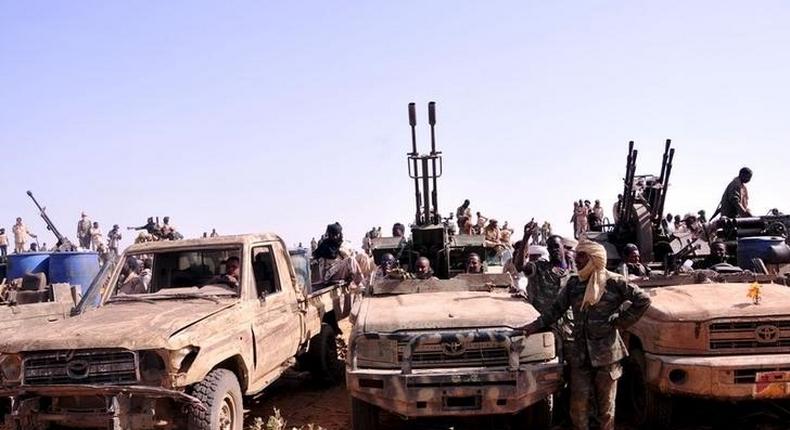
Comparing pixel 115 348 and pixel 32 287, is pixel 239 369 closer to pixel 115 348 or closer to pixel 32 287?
pixel 115 348

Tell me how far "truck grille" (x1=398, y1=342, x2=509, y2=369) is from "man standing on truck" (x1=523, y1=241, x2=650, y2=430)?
0.28 m

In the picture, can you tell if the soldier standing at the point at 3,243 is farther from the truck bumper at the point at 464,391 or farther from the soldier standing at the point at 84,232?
the truck bumper at the point at 464,391

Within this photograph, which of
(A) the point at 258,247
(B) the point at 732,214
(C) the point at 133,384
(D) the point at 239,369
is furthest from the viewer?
(B) the point at 732,214

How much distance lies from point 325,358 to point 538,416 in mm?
3039

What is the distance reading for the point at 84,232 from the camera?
22688mm

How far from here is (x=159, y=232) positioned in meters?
12.9

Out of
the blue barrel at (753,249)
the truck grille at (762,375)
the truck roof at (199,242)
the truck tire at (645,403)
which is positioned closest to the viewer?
the truck grille at (762,375)

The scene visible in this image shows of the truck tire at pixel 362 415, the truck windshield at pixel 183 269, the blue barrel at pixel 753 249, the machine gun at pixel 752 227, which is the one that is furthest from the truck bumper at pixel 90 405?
the machine gun at pixel 752 227

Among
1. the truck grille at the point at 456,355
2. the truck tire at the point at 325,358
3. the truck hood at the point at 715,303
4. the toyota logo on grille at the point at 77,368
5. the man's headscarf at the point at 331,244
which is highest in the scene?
the man's headscarf at the point at 331,244

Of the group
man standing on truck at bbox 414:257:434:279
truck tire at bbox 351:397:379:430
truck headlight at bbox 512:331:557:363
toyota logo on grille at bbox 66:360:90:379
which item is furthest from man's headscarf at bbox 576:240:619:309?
toyota logo on grille at bbox 66:360:90:379

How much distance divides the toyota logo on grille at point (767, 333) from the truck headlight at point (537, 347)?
4.92 ft

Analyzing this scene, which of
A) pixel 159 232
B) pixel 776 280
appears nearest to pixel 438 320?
pixel 776 280

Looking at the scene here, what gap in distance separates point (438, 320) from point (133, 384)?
6.96 feet

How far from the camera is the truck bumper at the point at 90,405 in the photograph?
14.6ft
